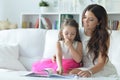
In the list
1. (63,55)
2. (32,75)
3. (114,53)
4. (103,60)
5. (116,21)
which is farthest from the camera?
(116,21)

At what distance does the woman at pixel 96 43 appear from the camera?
6.84 ft

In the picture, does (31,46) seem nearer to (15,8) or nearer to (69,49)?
(69,49)

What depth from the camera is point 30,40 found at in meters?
2.84

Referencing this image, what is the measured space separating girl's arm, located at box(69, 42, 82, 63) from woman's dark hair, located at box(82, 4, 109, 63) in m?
0.08

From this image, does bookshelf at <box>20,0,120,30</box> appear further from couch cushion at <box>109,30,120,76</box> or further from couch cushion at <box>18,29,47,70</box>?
couch cushion at <box>109,30,120,76</box>

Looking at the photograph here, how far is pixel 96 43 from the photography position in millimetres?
2131

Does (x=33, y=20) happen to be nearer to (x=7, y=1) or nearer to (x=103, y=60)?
(x=7, y=1)

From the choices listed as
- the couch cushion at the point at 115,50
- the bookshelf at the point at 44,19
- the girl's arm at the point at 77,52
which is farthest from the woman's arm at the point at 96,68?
the bookshelf at the point at 44,19

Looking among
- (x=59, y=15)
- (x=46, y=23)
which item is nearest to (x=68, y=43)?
(x=59, y=15)

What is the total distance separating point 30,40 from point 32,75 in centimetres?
106

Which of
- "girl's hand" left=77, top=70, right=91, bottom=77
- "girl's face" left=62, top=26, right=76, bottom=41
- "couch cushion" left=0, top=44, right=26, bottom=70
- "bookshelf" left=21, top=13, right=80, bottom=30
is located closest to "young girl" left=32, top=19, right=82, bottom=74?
"girl's face" left=62, top=26, right=76, bottom=41

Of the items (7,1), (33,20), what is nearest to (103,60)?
(33,20)

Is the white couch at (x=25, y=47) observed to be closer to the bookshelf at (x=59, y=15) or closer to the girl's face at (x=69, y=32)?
the girl's face at (x=69, y=32)

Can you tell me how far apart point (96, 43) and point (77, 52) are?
0.17 metres
